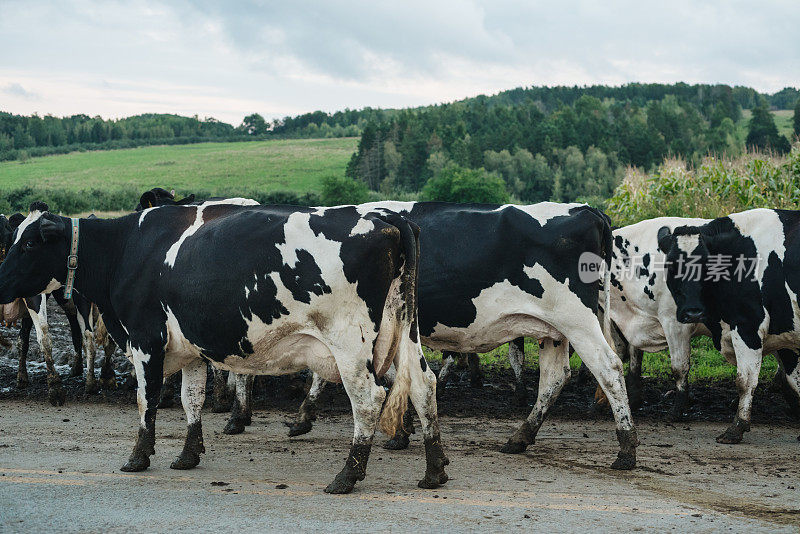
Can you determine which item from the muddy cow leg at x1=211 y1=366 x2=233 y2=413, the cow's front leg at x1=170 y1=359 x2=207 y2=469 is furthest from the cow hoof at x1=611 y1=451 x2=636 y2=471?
the muddy cow leg at x1=211 y1=366 x2=233 y2=413

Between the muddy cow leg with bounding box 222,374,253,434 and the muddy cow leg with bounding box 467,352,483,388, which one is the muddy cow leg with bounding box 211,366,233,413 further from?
the muddy cow leg with bounding box 467,352,483,388

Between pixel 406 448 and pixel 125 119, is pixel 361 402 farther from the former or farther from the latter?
pixel 125 119

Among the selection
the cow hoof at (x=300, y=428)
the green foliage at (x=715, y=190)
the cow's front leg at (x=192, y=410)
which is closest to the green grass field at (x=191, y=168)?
the green foliage at (x=715, y=190)

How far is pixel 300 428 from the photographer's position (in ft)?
30.5

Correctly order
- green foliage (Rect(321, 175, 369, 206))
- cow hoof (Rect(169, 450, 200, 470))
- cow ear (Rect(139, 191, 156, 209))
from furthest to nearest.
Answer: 1. green foliage (Rect(321, 175, 369, 206))
2. cow ear (Rect(139, 191, 156, 209))
3. cow hoof (Rect(169, 450, 200, 470))

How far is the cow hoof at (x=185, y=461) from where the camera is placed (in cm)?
758

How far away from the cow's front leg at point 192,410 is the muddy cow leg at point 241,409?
1.61 metres

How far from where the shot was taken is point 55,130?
103 metres

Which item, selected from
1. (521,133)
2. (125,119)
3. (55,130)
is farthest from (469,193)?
(125,119)

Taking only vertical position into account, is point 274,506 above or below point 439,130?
below

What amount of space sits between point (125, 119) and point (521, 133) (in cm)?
6252

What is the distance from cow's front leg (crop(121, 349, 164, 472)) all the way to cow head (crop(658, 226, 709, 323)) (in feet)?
20.8

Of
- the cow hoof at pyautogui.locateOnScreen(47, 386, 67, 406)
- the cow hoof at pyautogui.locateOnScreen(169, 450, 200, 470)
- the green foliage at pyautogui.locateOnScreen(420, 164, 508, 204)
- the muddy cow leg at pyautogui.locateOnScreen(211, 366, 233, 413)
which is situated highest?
the green foliage at pyautogui.locateOnScreen(420, 164, 508, 204)

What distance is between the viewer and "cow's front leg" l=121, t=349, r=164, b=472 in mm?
7445
